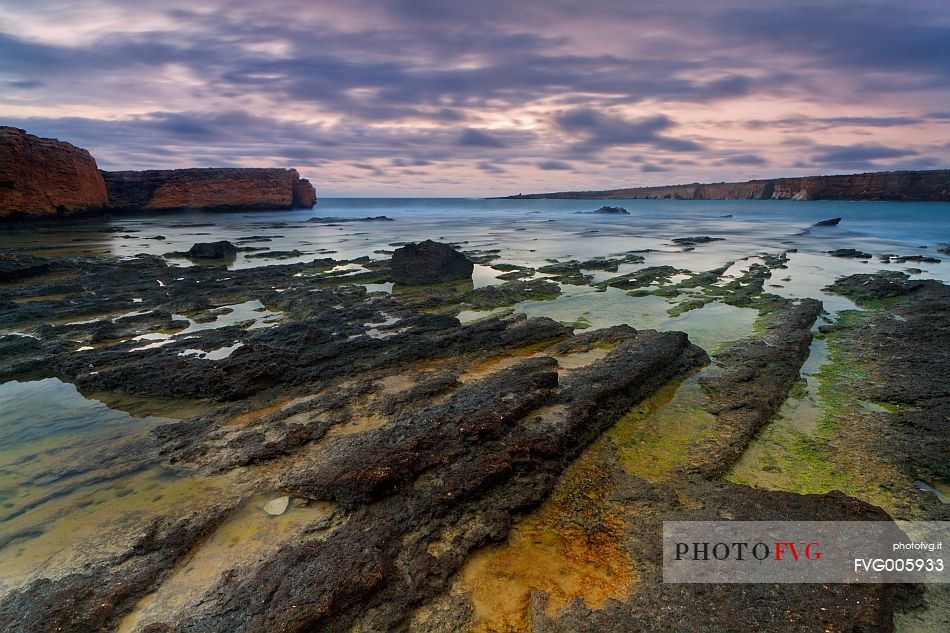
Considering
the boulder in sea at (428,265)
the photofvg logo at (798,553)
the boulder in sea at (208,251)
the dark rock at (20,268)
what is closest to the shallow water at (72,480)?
the photofvg logo at (798,553)

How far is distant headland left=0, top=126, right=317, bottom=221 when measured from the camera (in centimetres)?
3928

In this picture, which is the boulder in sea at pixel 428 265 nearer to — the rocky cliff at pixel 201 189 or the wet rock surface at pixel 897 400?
the wet rock surface at pixel 897 400

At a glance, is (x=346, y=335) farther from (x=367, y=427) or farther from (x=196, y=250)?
(x=196, y=250)

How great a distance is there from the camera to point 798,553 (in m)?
3.55

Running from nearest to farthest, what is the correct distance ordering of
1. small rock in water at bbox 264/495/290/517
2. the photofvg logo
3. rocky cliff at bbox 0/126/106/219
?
the photofvg logo
small rock in water at bbox 264/495/290/517
rocky cliff at bbox 0/126/106/219

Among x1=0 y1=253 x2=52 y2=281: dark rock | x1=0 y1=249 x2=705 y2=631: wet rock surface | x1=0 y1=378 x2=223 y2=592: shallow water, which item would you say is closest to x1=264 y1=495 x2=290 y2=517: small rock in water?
x1=0 y1=249 x2=705 y2=631: wet rock surface

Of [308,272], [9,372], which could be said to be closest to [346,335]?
[9,372]

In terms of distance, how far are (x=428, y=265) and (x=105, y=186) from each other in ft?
201

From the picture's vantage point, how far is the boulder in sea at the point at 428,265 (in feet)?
56.3

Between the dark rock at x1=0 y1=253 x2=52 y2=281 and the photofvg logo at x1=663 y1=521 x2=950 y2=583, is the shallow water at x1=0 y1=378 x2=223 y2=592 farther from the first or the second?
the dark rock at x1=0 y1=253 x2=52 y2=281

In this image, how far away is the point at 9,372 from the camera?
26.1 ft

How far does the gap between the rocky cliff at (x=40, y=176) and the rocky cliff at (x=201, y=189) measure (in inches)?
549

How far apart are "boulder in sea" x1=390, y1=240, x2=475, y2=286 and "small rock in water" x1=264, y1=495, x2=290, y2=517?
12.6m

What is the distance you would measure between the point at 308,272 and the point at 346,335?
421 inches
